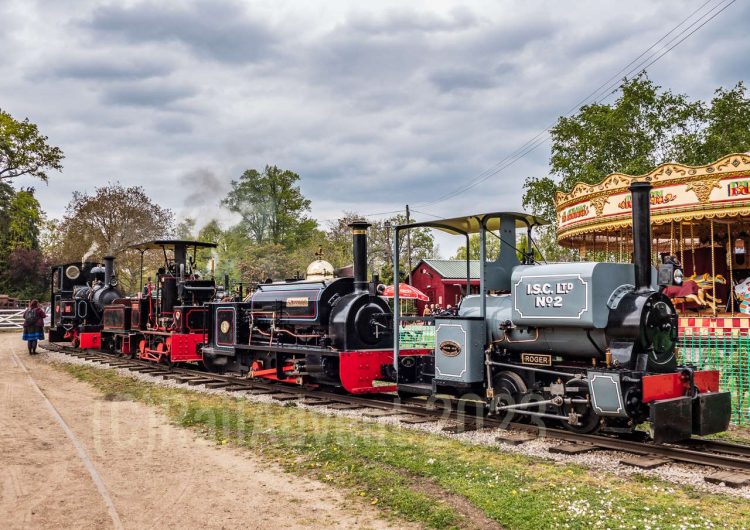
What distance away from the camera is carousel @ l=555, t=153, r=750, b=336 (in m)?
14.0

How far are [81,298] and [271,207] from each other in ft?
119

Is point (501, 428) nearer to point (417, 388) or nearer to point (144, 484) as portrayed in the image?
point (417, 388)

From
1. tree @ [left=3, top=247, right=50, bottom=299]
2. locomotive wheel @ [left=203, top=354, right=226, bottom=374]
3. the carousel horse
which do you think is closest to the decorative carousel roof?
the carousel horse

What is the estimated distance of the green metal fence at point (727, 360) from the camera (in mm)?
10117

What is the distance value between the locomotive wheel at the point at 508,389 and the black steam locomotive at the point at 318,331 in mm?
2617

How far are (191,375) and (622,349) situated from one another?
974 centimetres

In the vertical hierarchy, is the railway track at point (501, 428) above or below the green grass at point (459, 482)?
above

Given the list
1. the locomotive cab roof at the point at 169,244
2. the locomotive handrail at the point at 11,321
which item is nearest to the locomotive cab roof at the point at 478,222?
the locomotive cab roof at the point at 169,244

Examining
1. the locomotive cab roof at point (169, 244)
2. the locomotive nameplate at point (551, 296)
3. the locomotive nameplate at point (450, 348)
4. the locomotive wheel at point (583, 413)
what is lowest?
the locomotive wheel at point (583, 413)

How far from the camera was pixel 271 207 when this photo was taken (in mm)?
57438

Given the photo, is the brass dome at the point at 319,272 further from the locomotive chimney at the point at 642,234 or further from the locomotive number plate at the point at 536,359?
the locomotive chimney at the point at 642,234

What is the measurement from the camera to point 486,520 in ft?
16.2

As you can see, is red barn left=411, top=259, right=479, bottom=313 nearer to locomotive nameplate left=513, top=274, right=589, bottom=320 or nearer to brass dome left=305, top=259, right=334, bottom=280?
brass dome left=305, top=259, right=334, bottom=280

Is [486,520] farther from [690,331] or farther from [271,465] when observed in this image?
[690,331]
